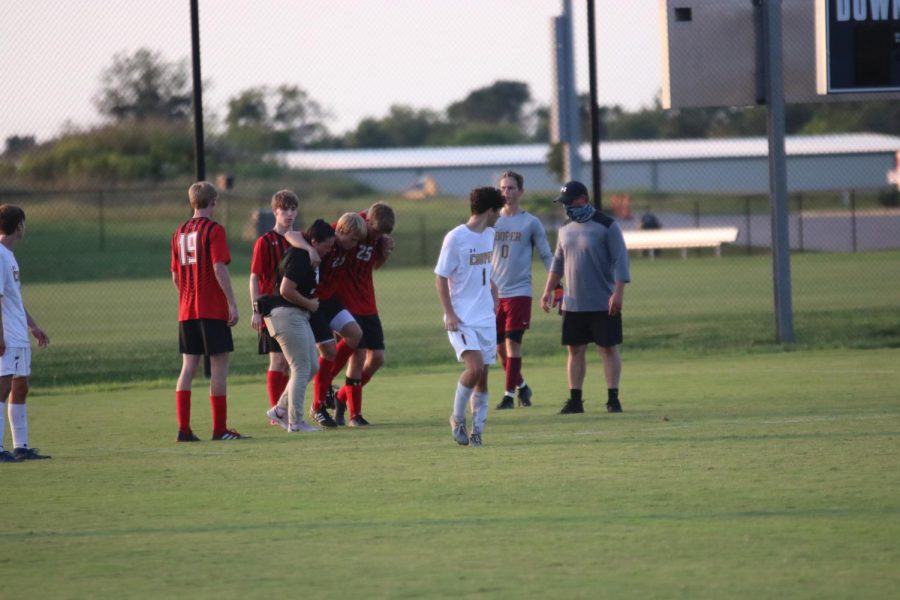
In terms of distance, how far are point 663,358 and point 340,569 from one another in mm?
11433

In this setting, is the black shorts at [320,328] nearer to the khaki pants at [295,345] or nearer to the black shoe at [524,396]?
the khaki pants at [295,345]

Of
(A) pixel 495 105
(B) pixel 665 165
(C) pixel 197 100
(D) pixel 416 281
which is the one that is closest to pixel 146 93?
(D) pixel 416 281

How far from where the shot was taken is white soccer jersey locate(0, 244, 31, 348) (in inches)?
382

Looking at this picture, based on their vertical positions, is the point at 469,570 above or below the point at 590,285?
below

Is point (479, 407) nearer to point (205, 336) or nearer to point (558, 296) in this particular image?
point (205, 336)

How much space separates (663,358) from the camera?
56.2ft

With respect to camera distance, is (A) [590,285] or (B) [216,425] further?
(A) [590,285]

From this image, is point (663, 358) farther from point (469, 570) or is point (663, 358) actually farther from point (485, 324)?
point (469, 570)

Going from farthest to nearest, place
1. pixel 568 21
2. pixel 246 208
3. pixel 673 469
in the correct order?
1. pixel 246 208
2. pixel 568 21
3. pixel 673 469

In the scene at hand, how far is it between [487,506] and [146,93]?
29898mm

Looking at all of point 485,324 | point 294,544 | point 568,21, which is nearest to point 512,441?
point 485,324

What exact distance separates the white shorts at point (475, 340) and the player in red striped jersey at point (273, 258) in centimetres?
162

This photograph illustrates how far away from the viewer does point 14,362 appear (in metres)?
9.81

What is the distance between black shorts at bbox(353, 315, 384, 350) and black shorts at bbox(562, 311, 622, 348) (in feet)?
5.42
